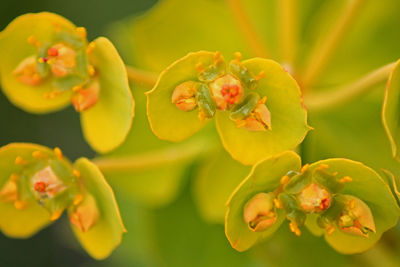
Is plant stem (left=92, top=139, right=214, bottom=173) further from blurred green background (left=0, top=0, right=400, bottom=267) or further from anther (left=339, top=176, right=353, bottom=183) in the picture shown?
anther (left=339, top=176, right=353, bottom=183)

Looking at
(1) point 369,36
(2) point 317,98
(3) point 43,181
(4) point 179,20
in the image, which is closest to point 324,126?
(2) point 317,98

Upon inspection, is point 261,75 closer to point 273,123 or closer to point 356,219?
point 273,123

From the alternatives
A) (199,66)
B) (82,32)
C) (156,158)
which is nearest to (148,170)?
(156,158)

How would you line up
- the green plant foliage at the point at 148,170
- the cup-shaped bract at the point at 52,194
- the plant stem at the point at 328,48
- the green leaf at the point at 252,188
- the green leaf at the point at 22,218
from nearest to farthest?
the green leaf at the point at 252,188 < the cup-shaped bract at the point at 52,194 < the green leaf at the point at 22,218 < the plant stem at the point at 328,48 < the green plant foliage at the point at 148,170

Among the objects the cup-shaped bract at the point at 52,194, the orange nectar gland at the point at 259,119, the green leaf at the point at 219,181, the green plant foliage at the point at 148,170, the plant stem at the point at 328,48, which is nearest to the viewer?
the orange nectar gland at the point at 259,119

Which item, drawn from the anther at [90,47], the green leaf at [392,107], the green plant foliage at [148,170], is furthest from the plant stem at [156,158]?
the green leaf at [392,107]

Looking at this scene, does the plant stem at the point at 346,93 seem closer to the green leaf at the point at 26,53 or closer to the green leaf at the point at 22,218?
the green leaf at the point at 26,53

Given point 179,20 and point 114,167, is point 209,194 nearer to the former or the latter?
point 114,167

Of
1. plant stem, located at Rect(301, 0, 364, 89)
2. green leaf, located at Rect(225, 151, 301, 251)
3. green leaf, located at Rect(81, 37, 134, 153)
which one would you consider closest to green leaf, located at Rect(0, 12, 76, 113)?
green leaf, located at Rect(81, 37, 134, 153)
